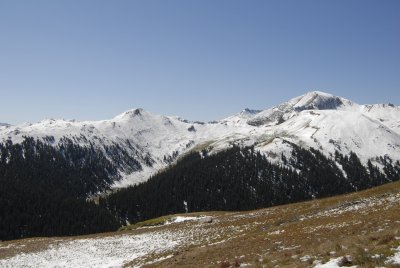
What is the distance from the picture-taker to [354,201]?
57.9 meters

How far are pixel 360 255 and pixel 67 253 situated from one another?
1640 inches

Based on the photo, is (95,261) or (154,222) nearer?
(95,261)

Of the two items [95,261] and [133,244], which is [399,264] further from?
[133,244]

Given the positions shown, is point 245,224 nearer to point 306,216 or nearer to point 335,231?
point 306,216

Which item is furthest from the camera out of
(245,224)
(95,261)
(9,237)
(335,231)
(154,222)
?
(9,237)

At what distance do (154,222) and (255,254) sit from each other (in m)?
70.8

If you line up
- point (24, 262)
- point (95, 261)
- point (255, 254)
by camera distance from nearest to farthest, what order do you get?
point (255, 254), point (95, 261), point (24, 262)

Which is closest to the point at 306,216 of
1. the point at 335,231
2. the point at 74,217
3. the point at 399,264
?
the point at 335,231

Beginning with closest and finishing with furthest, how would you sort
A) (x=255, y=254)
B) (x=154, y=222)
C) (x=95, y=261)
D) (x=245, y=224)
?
1. (x=255, y=254)
2. (x=95, y=261)
3. (x=245, y=224)
4. (x=154, y=222)

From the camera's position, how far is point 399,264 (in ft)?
50.9

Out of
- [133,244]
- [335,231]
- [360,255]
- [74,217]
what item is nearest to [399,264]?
[360,255]

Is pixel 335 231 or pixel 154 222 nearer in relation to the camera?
pixel 335 231

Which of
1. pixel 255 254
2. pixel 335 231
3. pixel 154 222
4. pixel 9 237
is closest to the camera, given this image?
pixel 255 254

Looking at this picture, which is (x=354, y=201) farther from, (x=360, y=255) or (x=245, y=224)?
(x=360, y=255)
